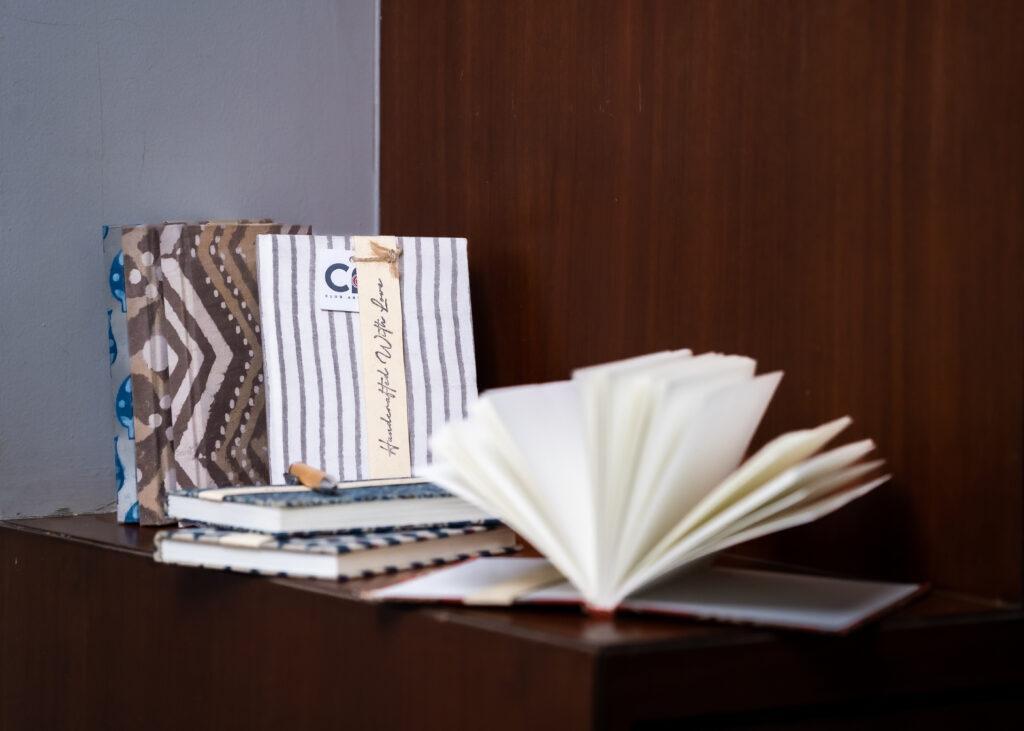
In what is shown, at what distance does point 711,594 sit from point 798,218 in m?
0.32

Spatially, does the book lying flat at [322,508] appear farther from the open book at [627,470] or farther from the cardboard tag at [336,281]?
the cardboard tag at [336,281]

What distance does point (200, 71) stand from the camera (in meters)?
1.28

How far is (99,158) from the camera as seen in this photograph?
1.21m

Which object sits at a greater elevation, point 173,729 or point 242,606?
point 242,606

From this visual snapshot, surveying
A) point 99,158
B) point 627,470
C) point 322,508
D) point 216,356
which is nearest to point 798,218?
point 627,470

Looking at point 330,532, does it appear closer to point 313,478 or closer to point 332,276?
point 313,478

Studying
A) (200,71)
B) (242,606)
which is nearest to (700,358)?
(242,606)

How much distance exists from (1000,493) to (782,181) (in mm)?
294

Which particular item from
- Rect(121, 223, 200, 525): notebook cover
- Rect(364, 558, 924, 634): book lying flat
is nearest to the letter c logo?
Rect(121, 223, 200, 525): notebook cover

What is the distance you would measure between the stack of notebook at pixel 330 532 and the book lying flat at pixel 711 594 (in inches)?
1.8

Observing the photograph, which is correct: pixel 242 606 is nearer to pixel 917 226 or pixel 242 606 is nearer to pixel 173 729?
pixel 173 729

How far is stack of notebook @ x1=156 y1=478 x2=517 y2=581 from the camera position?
85 cm

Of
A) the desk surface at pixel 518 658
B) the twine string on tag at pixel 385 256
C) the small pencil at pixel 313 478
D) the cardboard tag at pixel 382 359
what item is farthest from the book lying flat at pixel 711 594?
the twine string on tag at pixel 385 256

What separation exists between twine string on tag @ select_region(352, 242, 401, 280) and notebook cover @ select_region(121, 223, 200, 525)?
7.2 inches
